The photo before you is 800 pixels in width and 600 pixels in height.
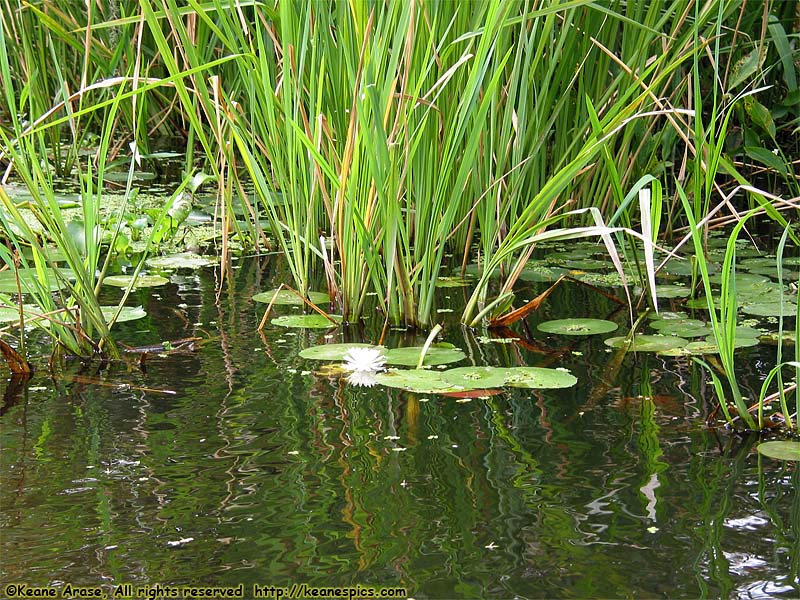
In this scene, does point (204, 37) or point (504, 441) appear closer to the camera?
point (504, 441)

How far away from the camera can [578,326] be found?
1.86 metres

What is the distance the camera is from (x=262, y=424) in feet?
4.63

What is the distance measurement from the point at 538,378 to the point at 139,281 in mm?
1047

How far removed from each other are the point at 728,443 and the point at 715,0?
96 cm

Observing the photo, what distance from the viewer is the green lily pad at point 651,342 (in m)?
1.74

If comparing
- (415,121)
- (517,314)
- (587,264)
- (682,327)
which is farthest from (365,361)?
(587,264)

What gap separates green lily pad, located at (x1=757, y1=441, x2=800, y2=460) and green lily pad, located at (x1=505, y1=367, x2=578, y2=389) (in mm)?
332

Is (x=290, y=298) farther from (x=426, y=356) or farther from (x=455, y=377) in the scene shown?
(x=455, y=377)

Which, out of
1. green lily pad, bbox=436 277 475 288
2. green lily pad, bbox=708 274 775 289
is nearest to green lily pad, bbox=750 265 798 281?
green lily pad, bbox=708 274 775 289

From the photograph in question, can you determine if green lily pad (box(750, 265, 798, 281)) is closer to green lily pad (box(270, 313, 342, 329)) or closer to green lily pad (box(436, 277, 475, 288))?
green lily pad (box(436, 277, 475, 288))

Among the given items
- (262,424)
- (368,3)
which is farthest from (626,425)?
(368,3)

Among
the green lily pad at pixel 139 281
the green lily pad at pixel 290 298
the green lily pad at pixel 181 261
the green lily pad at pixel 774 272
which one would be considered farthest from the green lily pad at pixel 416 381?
the green lily pad at pixel 774 272

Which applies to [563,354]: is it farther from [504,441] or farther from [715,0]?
[715,0]

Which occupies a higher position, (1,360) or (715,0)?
(715,0)
